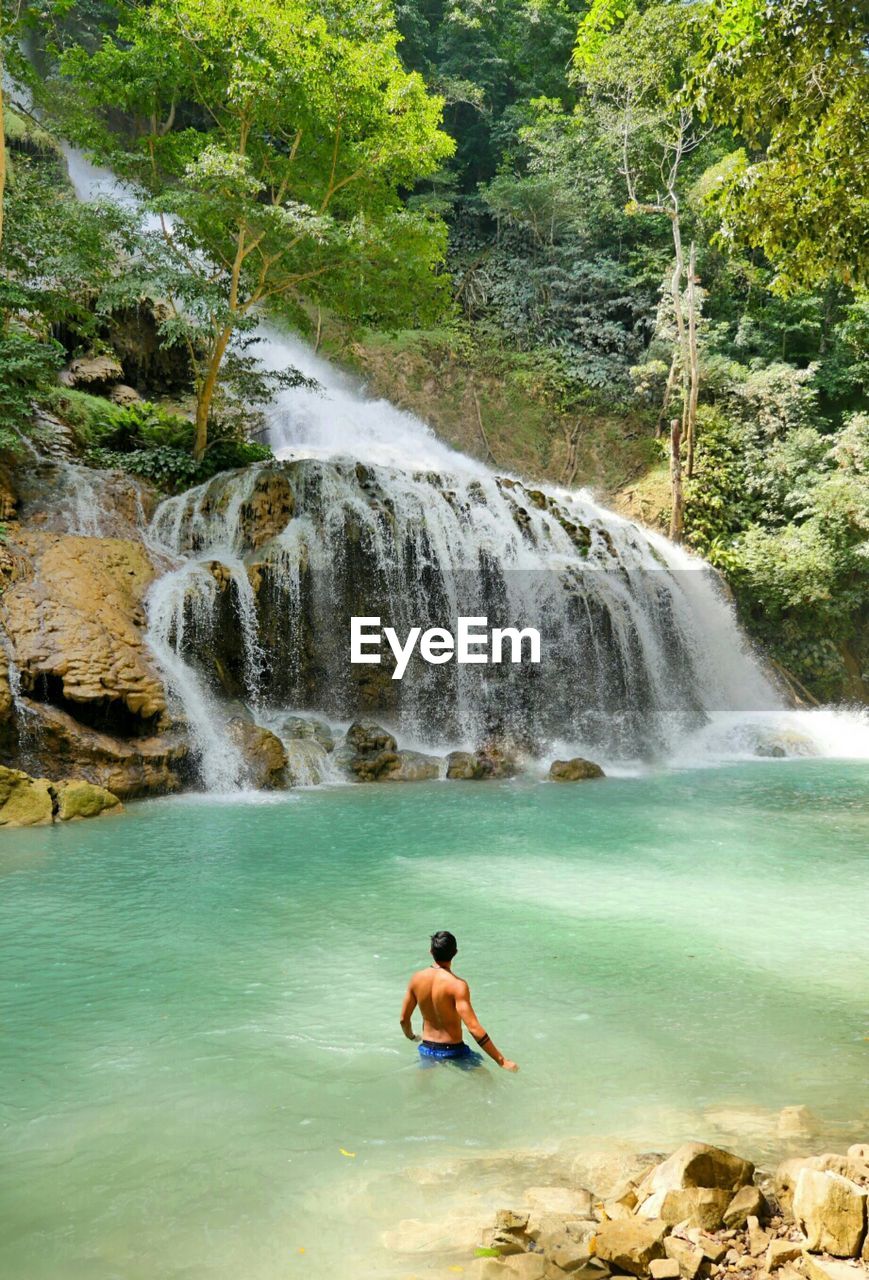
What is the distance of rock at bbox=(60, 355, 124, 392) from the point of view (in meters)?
18.4

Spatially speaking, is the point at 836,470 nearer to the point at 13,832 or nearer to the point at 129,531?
the point at 129,531

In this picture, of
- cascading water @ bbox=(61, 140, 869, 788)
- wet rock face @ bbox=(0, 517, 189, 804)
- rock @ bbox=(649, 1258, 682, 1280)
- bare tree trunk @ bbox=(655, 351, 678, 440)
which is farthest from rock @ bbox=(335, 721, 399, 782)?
bare tree trunk @ bbox=(655, 351, 678, 440)

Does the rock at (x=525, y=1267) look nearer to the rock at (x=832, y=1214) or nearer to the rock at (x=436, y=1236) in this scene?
the rock at (x=436, y=1236)

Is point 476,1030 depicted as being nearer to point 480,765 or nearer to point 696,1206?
point 696,1206

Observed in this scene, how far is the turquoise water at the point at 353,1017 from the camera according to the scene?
3244mm

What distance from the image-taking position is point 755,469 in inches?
874

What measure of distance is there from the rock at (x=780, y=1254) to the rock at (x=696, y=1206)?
0.62ft

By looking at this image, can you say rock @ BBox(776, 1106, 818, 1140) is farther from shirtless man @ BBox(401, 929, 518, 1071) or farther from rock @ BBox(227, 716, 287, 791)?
rock @ BBox(227, 716, 287, 791)

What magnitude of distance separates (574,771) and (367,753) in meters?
3.11

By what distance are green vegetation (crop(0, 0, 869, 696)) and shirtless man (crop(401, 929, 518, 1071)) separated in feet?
21.0

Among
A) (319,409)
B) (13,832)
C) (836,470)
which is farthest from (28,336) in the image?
(836,470)

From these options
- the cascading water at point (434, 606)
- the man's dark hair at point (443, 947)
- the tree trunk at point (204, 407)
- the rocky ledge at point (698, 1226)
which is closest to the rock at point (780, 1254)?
the rocky ledge at point (698, 1226)

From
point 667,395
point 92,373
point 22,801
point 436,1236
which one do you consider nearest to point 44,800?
point 22,801

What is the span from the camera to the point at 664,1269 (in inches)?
100
